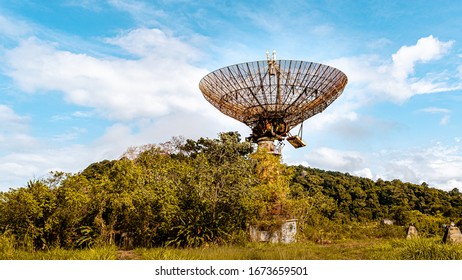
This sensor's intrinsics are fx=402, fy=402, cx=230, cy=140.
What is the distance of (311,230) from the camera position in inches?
862

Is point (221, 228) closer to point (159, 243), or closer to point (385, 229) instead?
point (159, 243)

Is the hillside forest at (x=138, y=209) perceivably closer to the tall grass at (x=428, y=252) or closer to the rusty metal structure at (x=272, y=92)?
the tall grass at (x=428, y=252)

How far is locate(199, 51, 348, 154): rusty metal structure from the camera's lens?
75.1 feet

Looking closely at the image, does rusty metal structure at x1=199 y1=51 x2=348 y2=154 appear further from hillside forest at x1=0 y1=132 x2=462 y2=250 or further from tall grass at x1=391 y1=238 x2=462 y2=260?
tall grass at x1=391 y1=238 x2=462 y2=260

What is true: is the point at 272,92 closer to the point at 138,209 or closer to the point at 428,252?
the point at 138,209

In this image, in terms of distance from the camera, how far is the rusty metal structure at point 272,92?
22.9 meters

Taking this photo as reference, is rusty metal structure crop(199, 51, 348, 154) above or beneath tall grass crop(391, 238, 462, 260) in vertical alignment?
above

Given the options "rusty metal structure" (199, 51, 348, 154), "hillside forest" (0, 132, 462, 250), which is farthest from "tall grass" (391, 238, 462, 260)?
"rusty metal structure" (199, 51, 348, 154)

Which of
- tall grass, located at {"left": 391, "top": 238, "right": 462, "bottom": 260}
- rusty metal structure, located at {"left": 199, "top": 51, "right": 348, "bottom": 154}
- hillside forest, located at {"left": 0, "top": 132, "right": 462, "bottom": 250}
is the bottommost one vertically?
tall grass, located at {"left": 391, "top": 238, "right": 462, "bottom": 260}

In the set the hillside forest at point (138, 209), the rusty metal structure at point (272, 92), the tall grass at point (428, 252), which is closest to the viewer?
the tall grass at point (428, 252)

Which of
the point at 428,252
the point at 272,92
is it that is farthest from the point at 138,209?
the point at 272,92

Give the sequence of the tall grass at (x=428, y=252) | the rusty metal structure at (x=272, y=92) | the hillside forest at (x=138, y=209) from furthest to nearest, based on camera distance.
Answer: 1. the rusty metal structure at (x=272, y=92)
2. the hillside forest at (x=138, y=209)
3. the tall grass at (x=428, y=252)

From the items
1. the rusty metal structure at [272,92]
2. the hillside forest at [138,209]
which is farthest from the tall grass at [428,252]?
the rusty metal structure at [272,92]

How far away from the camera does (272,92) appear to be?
2383 cm
